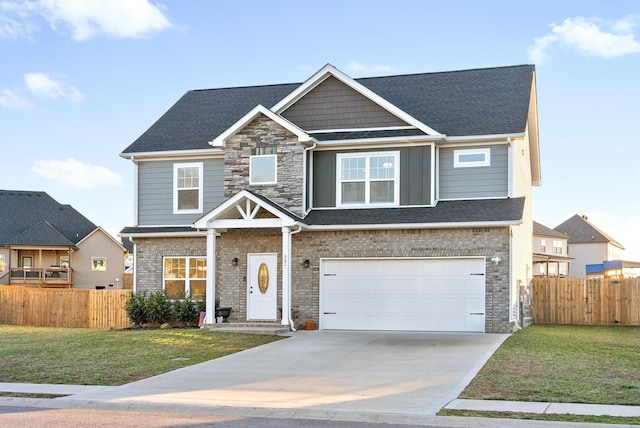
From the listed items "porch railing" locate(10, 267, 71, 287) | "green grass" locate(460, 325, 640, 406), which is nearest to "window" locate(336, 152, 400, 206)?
"green grass" locate(460, 325, 640, 406)

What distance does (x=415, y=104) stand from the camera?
25.5 metres

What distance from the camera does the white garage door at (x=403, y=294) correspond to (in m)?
21.8

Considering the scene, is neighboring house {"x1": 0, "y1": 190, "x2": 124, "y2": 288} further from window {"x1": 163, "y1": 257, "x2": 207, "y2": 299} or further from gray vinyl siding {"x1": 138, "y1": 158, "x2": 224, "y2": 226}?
window {"x1": 163, "y1": 257, "x2": 207, "y2": 299}

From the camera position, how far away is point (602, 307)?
2745 centimetres

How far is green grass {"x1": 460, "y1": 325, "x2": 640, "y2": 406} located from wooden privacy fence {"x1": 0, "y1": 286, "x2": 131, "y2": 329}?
565 inches

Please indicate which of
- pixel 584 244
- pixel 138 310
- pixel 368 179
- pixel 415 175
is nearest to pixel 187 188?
pixel 138 310

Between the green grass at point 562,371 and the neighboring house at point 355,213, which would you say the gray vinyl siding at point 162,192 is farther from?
the green grass at point 562,371

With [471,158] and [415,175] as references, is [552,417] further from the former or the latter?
[471,158]

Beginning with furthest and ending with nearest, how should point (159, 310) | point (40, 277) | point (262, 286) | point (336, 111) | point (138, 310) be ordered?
point (40, 277) → point (138, 310) → point (159, 310) → point (336, 111) → point (262, 286)

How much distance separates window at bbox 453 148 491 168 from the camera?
2288cm

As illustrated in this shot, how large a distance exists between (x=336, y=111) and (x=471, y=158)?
4.52 meters

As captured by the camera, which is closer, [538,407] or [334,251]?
[538,407]

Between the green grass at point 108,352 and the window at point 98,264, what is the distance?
102 ft

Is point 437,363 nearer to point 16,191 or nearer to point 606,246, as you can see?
point 16,191
